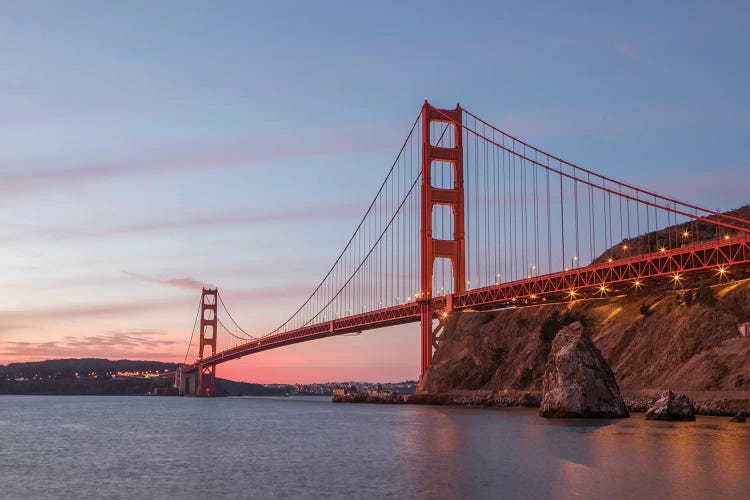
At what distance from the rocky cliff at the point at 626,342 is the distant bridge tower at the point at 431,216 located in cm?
302

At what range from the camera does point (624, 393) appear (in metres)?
53.8

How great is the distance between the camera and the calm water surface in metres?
20.2

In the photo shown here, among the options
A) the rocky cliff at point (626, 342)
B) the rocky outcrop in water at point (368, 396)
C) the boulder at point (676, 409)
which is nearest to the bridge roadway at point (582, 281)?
the rocky cliff at point (626, 342)

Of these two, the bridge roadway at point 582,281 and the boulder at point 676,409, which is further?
the bridge roadway at point 582,281

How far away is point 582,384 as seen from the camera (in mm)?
43906

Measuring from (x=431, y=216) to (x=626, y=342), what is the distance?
27155 mm

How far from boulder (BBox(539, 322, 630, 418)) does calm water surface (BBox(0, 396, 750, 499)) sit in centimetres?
148

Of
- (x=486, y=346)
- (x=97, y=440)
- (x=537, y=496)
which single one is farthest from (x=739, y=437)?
(x=486, y=346)

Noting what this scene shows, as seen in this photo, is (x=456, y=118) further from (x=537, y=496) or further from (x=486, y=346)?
(x=537, y=496)

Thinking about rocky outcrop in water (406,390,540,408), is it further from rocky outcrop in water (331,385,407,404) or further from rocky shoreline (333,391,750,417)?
rocky outcrop in water (331,385,407,404)

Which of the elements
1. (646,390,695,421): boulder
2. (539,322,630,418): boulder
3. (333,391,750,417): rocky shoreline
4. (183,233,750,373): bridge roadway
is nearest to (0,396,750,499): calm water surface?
(646,390,695,421): boulder

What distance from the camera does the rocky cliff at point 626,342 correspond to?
162 feet

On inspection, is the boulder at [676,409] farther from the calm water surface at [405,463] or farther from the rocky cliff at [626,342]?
the rocky cliff at [626,342]

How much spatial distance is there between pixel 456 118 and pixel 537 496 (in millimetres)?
70579
